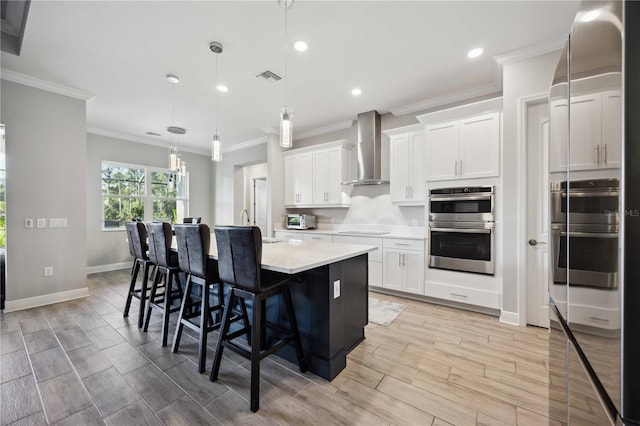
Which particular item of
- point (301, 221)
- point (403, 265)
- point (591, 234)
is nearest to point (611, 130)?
point (591, 234)

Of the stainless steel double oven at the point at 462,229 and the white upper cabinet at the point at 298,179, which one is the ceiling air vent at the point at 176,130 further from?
the stainless steel double oven at the point at 462,229

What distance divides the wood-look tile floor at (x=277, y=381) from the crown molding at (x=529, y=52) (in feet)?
9.13

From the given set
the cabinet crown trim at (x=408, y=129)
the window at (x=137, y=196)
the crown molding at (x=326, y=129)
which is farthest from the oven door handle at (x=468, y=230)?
the window at (x=137, y=196)

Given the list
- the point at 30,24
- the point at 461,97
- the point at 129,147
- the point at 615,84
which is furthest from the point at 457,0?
the point at 129,147

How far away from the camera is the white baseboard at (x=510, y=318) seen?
9.15 ft

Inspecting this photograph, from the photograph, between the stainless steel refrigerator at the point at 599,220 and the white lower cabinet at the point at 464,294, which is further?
the white lower cabinet at the point at 464,294

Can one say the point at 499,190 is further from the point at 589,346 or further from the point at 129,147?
the point at 129,147

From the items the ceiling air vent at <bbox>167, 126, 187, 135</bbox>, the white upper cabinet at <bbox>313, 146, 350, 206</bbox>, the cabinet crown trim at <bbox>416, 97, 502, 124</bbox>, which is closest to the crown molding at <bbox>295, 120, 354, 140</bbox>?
the white upper cabinet at <bbox>313, 146, 350, 206</bbox>

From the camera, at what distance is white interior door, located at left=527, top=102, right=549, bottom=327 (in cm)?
269

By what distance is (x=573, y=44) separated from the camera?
94 cm

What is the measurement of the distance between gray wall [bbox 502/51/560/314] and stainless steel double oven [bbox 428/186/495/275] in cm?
19

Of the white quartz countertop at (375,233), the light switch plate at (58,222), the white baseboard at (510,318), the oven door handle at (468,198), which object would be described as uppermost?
the oven door handle at (468,198)

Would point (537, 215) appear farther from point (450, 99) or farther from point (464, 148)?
point (450, 99)

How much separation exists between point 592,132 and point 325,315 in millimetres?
1671
